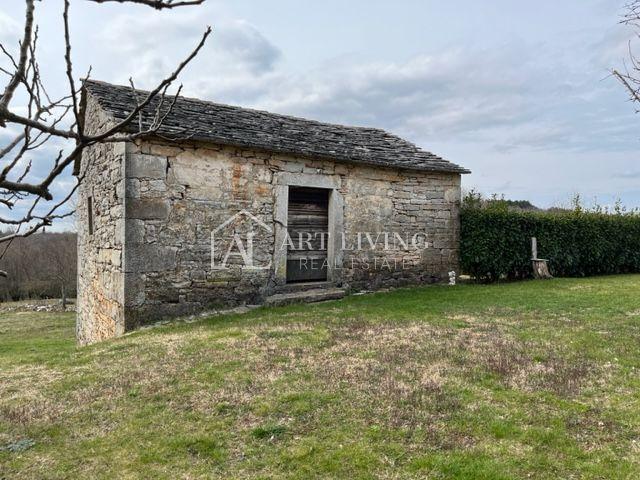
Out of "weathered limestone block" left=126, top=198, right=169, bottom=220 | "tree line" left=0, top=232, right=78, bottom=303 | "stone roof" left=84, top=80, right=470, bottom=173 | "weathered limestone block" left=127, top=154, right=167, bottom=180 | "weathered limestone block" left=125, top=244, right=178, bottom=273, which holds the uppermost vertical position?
"stone roof" left=84, top=80, right=470, bottom=173

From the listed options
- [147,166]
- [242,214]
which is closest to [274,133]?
[242,214]

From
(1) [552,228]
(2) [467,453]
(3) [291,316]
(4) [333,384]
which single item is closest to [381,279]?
(3) [291,316]

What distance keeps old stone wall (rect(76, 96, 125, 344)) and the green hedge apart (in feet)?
27.7

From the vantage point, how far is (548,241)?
43.3ft

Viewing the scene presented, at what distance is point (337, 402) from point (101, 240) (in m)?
7.04

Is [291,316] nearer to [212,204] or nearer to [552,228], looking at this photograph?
[212,204]

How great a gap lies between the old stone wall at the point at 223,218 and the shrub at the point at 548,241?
1.47m

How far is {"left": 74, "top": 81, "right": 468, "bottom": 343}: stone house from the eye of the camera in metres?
8.12

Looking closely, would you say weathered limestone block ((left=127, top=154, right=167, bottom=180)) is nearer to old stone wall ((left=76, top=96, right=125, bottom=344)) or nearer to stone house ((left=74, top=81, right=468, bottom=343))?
stone house ((left=74, top=81, right=468, bottom=343))

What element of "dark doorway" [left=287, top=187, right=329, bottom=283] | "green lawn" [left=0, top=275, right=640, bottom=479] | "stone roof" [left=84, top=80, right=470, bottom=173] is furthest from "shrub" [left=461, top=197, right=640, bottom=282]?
"green lawn" [left=0, top=275, right=640, bottom=479]

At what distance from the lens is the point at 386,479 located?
9.93ft

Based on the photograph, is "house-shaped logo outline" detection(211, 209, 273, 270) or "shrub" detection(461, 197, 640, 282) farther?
"shrub" detection(461, 197, 640, 282)

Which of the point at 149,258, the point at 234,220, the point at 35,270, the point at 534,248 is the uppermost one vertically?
the point at 234,220

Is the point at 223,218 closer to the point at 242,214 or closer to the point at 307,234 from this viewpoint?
the point at 242,214
